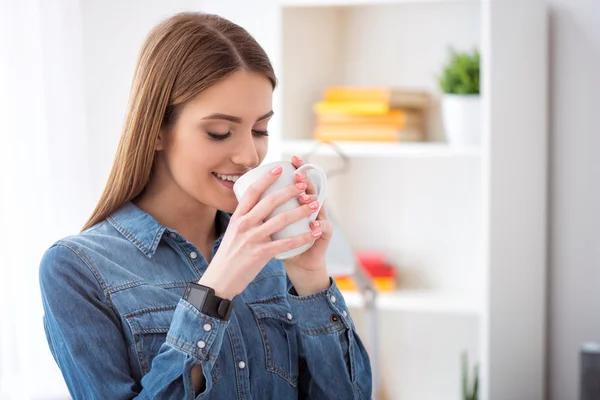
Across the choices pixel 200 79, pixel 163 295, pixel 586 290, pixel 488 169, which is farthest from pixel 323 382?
pixel 586 290

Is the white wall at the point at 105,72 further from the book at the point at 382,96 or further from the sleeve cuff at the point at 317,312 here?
the sleeve cuff at the point at 317,312

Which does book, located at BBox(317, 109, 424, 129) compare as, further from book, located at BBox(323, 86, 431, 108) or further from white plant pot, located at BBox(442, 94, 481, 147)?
white plant pot, located at BBox(442, 94, 481, 147)

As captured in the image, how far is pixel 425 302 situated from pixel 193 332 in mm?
1639

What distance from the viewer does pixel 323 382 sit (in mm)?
1164

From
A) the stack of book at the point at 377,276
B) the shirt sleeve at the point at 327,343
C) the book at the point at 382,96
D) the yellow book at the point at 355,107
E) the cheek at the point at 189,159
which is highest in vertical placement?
the book at the point at 382,96

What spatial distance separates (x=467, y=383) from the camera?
264 centimetres

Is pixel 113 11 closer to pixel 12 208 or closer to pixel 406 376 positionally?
pixel 12 208

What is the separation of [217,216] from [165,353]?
12.9 inches

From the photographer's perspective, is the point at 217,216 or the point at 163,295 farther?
the point at 217,216

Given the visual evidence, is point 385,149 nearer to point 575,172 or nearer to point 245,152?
point 575,172

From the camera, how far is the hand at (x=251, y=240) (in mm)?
982

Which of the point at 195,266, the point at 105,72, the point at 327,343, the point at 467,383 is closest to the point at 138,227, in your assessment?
the point at 195,266

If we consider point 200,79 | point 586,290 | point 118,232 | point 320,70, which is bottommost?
point 586,290

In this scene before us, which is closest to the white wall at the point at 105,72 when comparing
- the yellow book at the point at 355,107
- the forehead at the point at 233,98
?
the yellow book at the point at 355,107
